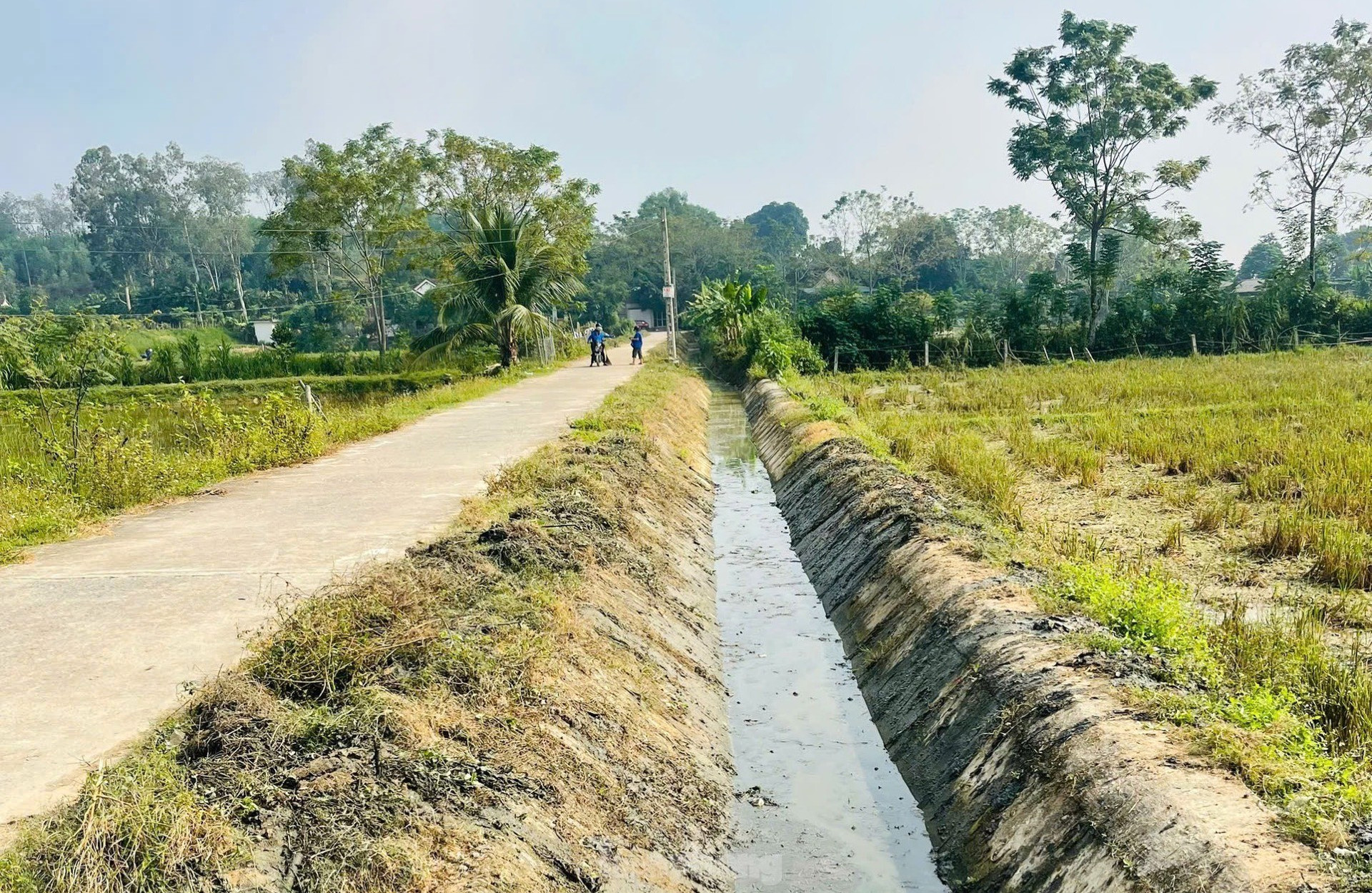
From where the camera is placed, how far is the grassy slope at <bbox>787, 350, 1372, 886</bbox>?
13.5ft

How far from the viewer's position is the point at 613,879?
4.11 m

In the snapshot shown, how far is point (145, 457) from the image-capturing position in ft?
32.9

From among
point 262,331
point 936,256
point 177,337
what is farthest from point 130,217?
point 936,256

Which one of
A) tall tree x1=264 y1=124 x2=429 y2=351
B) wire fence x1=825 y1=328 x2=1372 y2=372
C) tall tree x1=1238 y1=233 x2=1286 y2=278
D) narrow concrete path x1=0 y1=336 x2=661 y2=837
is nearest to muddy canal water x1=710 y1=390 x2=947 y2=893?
narrow concrete path x1=0 y1=336 x2=661 y2=837

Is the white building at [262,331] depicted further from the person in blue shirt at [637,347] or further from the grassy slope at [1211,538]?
the grassy slope at [1211,538]

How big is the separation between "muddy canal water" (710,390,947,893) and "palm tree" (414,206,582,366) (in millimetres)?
19472

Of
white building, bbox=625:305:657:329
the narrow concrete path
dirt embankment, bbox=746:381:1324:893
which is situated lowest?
dirt embankment, bbox=746:381:1324:893

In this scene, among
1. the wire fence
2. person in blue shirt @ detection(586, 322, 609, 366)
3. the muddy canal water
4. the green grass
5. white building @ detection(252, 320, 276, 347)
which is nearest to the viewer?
the muddy canal water

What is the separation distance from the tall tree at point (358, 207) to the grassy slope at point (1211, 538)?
27.3 m

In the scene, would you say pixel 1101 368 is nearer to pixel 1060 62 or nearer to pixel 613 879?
pixel 1060 62

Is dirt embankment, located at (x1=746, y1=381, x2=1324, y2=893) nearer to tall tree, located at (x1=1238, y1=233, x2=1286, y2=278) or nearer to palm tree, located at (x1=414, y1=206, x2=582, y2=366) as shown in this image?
palm tree, located at (x1=414, y1=206, x2=582, y2=366)

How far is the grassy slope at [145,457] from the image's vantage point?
27.9ft

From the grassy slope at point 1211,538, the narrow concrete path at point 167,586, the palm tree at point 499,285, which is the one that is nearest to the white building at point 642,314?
the palm tree at point 499,285

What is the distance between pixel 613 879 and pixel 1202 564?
5542mm
